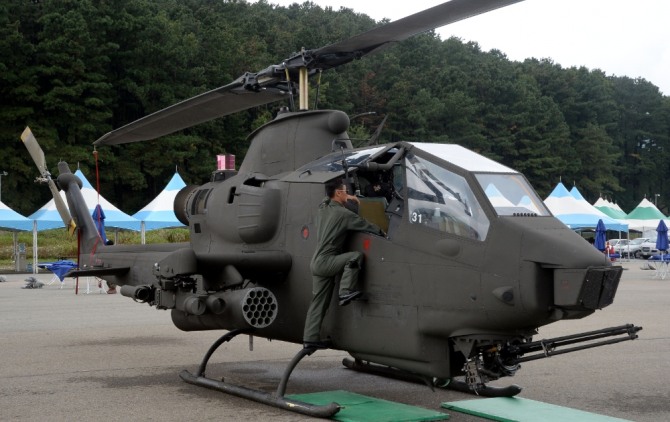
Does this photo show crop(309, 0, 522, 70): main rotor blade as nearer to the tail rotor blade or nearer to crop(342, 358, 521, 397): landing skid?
crop(342, 358, 521, 397): landing skid

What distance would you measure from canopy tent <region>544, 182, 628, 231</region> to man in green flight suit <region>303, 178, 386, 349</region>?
2891 cm

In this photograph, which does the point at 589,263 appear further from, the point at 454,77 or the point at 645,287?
the point at 454,77

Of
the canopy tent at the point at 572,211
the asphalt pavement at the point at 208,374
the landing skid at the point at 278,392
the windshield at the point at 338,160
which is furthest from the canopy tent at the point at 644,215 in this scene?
the landing skid at the point at 278,392

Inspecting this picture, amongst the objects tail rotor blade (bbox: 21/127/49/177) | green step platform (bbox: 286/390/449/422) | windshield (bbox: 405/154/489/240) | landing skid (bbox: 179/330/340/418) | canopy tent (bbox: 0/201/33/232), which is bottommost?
green step platform (bbox: 286/390/449/422)

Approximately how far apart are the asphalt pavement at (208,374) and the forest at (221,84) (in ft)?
121

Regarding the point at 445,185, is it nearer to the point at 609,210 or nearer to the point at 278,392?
the point at 278,392

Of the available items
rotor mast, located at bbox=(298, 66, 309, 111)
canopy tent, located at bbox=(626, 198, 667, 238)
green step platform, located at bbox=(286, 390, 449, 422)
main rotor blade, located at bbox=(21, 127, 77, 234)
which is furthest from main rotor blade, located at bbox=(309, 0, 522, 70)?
canopy tent, located at bbox=(626, 198, 667, 238)

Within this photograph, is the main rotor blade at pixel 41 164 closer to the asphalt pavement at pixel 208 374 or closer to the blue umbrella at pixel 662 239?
the asphalt pavement at pixel 208 374

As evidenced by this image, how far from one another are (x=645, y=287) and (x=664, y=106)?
317 ft

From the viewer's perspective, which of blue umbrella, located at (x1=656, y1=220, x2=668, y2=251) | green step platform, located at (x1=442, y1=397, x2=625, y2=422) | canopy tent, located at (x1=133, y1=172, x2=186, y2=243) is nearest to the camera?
green step platform, located at (x1=442, y1=397, x2=625, y2=422)

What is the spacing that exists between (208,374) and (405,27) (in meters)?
4.75

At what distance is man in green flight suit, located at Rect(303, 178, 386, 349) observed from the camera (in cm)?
691

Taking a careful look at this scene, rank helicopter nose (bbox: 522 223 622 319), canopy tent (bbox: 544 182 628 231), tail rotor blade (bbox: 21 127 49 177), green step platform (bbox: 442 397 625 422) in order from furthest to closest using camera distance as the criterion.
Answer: canopy tent (bbox: 544 182 628 231) < tail rotor blade (bbox: 21 127 49 177) < green step platform (bbox: 442 397 625 422) < helicopter nose (bbox: 522 223 622 319)

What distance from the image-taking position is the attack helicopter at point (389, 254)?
19.8ft
